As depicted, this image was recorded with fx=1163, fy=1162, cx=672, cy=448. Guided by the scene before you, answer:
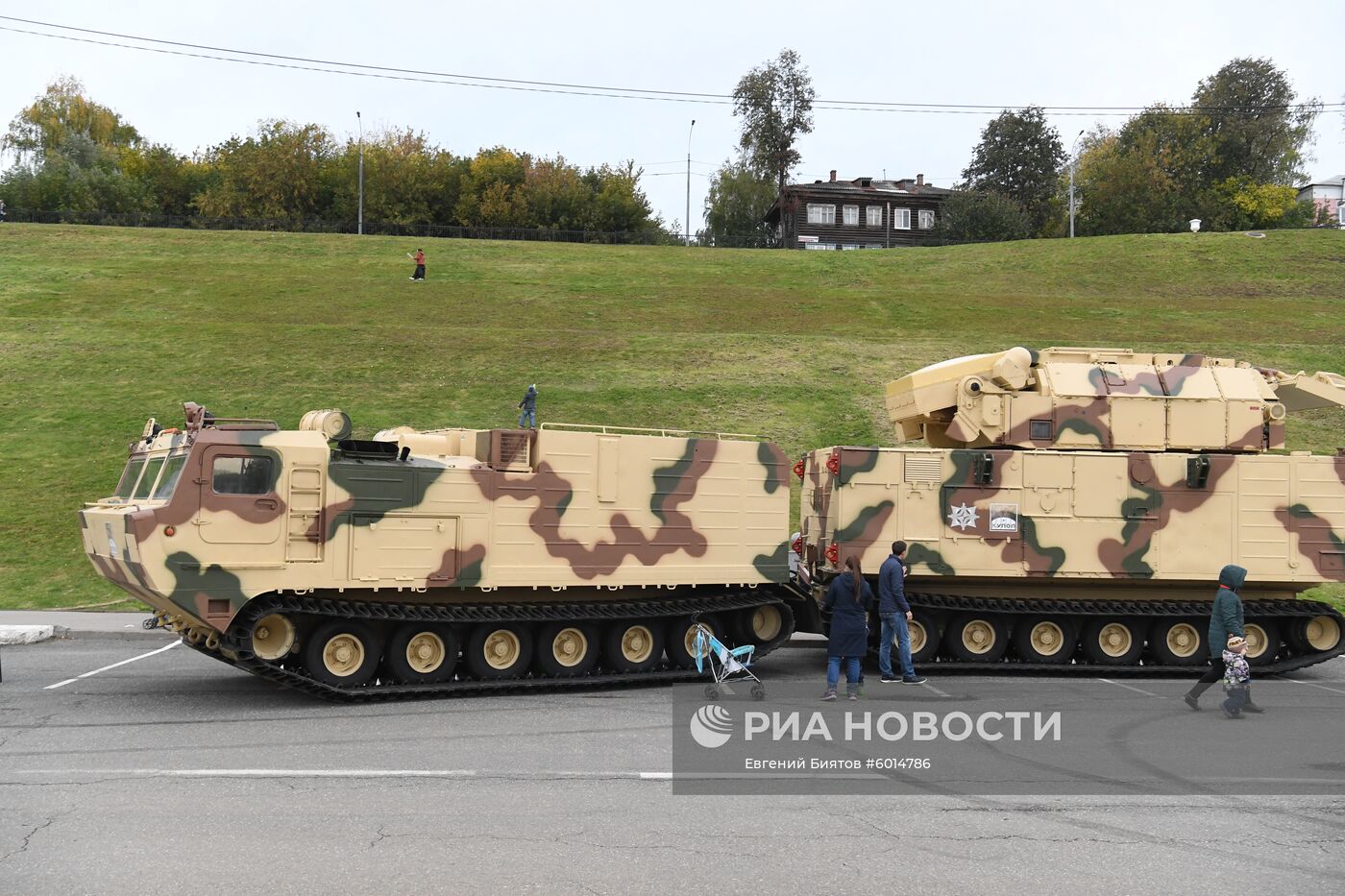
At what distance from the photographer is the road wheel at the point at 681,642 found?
1382cm

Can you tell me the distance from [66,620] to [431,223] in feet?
171

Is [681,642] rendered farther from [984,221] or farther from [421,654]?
[984,221]

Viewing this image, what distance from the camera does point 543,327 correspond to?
3506cm

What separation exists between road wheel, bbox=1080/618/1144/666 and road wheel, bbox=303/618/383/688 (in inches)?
356

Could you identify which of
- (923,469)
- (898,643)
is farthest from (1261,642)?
(898,643)

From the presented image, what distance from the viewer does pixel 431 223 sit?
6638 cm

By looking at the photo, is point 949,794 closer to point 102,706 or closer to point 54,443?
point 102,706

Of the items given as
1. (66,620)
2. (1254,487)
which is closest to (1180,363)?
(1254,487)

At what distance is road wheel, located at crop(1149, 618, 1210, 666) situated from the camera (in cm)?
1527

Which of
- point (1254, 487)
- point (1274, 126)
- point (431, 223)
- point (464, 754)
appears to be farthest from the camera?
point (1274, 126)

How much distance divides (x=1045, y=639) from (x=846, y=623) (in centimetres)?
455

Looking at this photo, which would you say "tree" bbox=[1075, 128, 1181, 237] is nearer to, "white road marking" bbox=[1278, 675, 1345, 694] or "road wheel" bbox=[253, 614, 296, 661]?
"white road marking" bbox=[1278, 675, 1345, 694]

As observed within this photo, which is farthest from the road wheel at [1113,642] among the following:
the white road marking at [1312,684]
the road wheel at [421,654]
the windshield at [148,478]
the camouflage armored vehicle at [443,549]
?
the windshield at [148,478]

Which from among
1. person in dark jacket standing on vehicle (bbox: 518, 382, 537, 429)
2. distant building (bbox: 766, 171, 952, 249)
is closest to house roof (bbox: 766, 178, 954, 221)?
distant building (bbox: 766, 171, 952, 249)
